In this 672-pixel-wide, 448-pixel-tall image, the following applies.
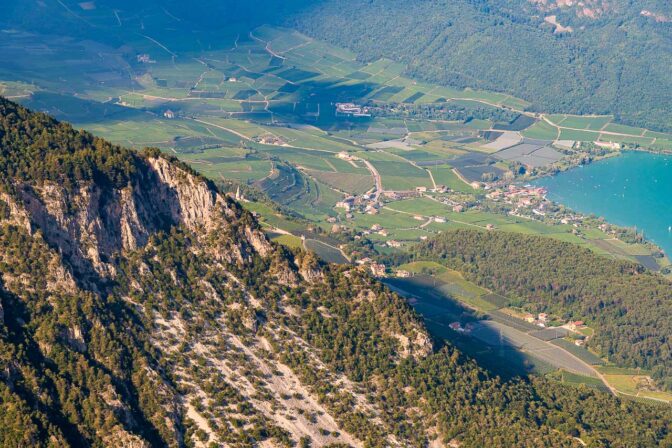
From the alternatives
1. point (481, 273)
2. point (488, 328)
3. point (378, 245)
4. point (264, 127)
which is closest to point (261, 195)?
point (378, 245)

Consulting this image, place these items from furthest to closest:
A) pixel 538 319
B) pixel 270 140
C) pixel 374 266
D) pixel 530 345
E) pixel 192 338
A: pixel 270 140 < pixel 374 266 < pixel 538 319 < pixel 530 345 < pixel 192 338

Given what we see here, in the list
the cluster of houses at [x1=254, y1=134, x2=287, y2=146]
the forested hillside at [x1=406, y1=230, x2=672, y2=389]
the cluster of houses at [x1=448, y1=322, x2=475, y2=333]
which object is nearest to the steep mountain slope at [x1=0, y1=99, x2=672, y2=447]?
the cluster of houses at [x1=448, y1=322, x2=475, y2=333]

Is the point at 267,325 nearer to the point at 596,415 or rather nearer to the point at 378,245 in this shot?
the point at 596,415

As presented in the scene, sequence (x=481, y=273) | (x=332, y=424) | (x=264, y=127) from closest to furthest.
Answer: (x=332, y=424), (x=481, y=273), (x=264, y=127)

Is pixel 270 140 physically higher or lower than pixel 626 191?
higher

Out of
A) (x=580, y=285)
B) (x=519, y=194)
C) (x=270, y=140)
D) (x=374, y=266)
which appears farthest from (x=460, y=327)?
(x=270, y=140)

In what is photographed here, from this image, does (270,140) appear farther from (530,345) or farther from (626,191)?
(530,345)

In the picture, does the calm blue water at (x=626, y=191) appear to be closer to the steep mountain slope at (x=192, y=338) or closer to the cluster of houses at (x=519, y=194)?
the cluster of houses at (x=519, y=194)

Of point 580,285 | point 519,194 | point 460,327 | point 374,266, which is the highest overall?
point 519,194
